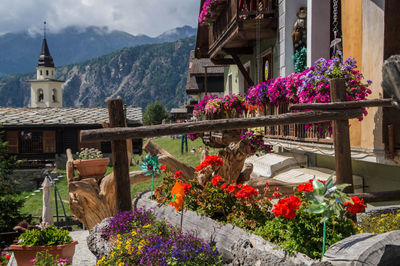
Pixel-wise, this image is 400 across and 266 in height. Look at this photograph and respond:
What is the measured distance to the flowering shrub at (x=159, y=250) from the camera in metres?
3.83

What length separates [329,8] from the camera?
833 cm

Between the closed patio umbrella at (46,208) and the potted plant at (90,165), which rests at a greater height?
the potted plant at (90,165)

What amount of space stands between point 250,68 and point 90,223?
847 centimetres

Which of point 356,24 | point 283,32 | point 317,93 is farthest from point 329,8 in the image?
point 317,93

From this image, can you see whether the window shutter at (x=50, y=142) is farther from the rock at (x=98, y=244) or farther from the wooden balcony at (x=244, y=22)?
the rock at (x=98, y=244)

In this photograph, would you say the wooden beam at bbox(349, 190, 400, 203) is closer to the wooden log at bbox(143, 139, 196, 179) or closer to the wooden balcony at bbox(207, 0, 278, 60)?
the wooden log at bbox(143, 139, 196, 179)

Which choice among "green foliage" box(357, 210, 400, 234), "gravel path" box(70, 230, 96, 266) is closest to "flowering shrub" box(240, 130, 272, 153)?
"gravel path" box(70, 230, 96, 266)

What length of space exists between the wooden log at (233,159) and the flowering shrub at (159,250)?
2164 millimetres

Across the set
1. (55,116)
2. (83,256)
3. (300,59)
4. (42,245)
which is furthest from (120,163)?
(55,116)

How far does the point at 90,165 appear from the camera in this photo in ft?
26.6

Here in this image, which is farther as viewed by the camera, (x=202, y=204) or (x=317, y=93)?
(x=317, y=93)

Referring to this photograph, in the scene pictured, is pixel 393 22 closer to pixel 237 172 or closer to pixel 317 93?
pixel 317 93

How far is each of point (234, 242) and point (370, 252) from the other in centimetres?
157

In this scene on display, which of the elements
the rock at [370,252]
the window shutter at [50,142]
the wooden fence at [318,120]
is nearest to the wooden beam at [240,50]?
the wooden fence at [318,120]
